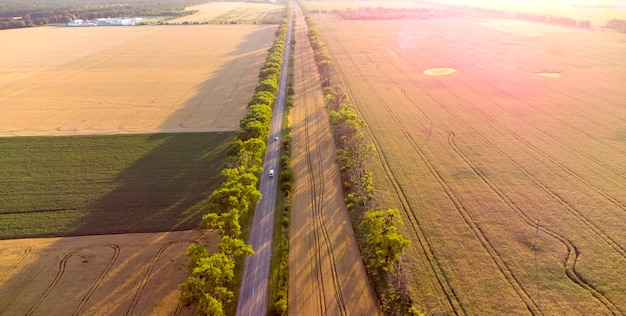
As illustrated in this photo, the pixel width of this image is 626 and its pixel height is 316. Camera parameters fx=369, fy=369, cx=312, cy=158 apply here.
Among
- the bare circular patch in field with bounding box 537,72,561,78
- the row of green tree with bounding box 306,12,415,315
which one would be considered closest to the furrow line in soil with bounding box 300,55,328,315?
the row of green tree with bounding box 306,12,415,315

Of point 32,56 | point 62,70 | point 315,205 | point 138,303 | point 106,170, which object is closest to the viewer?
point 138,303

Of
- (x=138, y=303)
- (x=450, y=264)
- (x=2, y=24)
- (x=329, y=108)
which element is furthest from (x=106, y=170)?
(x=2, y=24)

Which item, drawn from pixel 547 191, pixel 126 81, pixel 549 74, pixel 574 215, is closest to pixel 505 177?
pixel 547 191

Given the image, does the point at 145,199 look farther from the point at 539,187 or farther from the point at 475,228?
the point at 539,187

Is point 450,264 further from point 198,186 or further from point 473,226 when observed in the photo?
point 198,186

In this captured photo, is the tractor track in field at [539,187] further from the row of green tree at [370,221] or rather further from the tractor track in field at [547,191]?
the row of green tree at [370,221]

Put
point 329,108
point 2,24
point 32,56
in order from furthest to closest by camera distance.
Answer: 1. point 2,24
2. point 32,56
3. point 329,108

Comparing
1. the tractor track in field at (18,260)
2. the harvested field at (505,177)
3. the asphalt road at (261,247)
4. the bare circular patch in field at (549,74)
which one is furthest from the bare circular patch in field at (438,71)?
the tractor track in field at (18,260)
